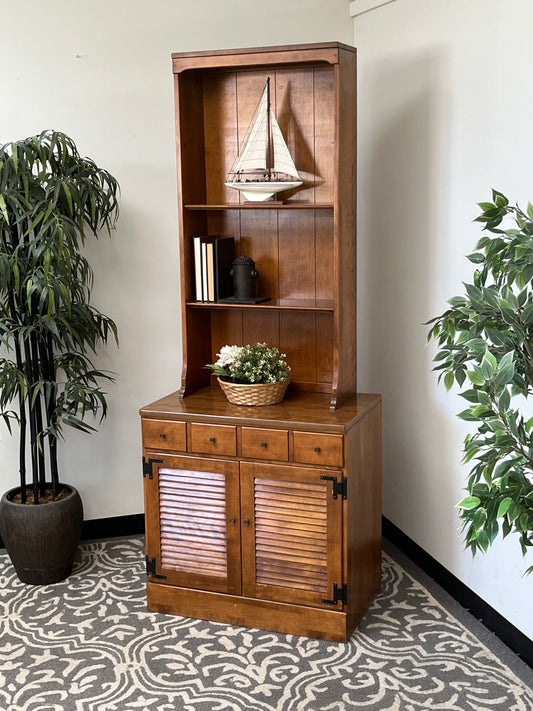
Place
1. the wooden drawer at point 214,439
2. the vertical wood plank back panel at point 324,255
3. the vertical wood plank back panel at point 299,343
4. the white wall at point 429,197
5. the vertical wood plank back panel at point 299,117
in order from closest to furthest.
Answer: the white wall at point 429,197 → the wooden drawer at point 214,439 → the vertical wood plank back panel at point 299,117 → the vertical wood plank back panel at point 324,255 → the vertical wood plank back panel at point 299,343

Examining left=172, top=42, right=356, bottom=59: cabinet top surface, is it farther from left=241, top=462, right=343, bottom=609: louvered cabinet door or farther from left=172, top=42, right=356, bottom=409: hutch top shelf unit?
left=241, top=462, right=343, bottom=609: louvered cabinet door

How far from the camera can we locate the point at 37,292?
11.8 ft

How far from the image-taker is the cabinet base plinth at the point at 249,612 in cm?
319

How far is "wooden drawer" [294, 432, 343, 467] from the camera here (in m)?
3.11

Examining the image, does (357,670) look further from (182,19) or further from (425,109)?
(182,19)

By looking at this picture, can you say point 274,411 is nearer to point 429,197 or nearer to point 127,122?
point 429,197

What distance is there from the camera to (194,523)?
134 inches

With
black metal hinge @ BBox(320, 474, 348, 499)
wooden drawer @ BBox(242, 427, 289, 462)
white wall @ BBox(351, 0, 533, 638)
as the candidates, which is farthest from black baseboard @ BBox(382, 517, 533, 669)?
wooden drawer @ BBox(242, 427, 289, 462)

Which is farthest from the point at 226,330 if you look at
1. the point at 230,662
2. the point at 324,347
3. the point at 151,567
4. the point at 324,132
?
the point at 230,662

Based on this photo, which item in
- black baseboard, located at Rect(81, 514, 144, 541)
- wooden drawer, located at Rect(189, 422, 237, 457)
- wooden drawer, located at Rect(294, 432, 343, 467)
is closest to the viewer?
wooden drawer, located at Rect(294, 432, 343, 467)

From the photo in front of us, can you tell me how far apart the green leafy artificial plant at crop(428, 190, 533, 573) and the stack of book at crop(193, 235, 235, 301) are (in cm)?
165

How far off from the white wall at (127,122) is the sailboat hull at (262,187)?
739 mm

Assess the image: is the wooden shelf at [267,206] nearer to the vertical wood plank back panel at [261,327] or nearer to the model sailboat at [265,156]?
the model sailboat at [265,156]

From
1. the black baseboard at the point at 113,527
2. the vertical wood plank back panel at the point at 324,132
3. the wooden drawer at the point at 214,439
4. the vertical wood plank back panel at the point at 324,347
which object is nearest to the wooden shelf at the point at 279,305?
the vertical wood plank back panel at the point at 324,347
